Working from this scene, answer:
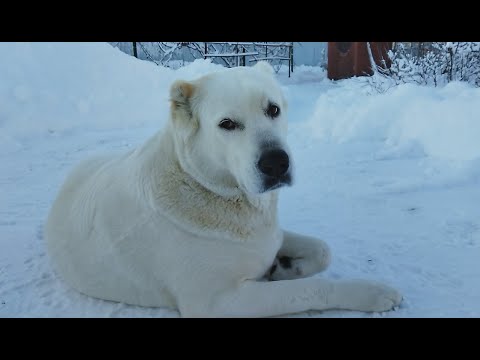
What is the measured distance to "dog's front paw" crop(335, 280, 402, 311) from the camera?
7.64ft

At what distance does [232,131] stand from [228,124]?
0.05 meters

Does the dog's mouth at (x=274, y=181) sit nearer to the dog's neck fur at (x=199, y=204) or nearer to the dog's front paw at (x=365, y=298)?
the dog's neck fur at (x=199, y=204)

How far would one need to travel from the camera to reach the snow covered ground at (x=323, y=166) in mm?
2777

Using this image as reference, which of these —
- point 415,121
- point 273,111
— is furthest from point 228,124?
point 415,121

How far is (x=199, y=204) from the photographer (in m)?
2.45

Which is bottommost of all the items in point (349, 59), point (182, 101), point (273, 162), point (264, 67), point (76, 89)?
point (76, 89)

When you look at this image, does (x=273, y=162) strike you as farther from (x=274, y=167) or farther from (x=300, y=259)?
(x=300, y=259)

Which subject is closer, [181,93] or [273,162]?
[273,162]

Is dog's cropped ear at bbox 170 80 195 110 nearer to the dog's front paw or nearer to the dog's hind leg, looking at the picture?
the dog's hind leg

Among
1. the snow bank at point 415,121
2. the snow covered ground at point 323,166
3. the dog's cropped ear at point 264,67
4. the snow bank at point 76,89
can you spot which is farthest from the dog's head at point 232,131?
the snow bank at point 76,89

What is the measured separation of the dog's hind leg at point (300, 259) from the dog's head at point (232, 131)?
65 cm

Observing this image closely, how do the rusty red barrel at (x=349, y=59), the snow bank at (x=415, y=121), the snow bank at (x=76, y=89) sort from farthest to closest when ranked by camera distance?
the rusty red barrel at (x=349, y=59) < the snow bank at (x=76, y=89) < the snow bank at (x=415, y=121)
